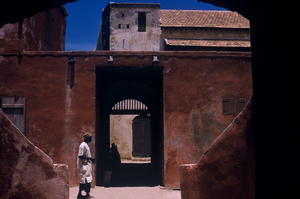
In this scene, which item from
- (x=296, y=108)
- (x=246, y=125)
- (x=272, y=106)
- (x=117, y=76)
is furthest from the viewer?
(x=117, y=76)

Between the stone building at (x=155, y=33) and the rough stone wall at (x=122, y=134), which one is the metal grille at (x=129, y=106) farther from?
the stone building at (x=155, y=33)

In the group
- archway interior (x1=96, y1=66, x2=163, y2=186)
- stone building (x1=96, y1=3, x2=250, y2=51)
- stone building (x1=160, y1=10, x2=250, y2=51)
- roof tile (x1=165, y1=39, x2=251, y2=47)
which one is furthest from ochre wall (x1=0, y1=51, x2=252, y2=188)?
stone building (x1=96, y1=3, x2=250, y2=51)

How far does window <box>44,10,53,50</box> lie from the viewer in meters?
13.1

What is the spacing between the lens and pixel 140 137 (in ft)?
73.3

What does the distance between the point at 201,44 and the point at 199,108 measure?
13.4 metres

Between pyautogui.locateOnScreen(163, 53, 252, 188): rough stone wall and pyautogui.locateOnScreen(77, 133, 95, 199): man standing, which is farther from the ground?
pyautogui.locateOnScreen(163, 53, 252, 188): rough stone wall

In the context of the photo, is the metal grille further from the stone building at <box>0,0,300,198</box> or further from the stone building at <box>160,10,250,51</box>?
the stone building at <box>0,0,300,198</box>

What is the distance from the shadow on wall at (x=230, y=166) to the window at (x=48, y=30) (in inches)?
413

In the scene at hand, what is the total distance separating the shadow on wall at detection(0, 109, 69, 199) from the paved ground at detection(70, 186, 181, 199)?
431cm

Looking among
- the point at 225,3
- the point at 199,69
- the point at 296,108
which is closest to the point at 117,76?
the point at 199,69

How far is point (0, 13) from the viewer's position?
259 cm

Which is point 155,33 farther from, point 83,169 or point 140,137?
→ point 83,169

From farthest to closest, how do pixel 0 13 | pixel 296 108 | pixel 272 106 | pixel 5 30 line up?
pixel 5 30 → pixel 0 13 → pixel 272 106 → pixel 296 108

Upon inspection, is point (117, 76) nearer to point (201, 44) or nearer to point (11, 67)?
point (11, 67)
